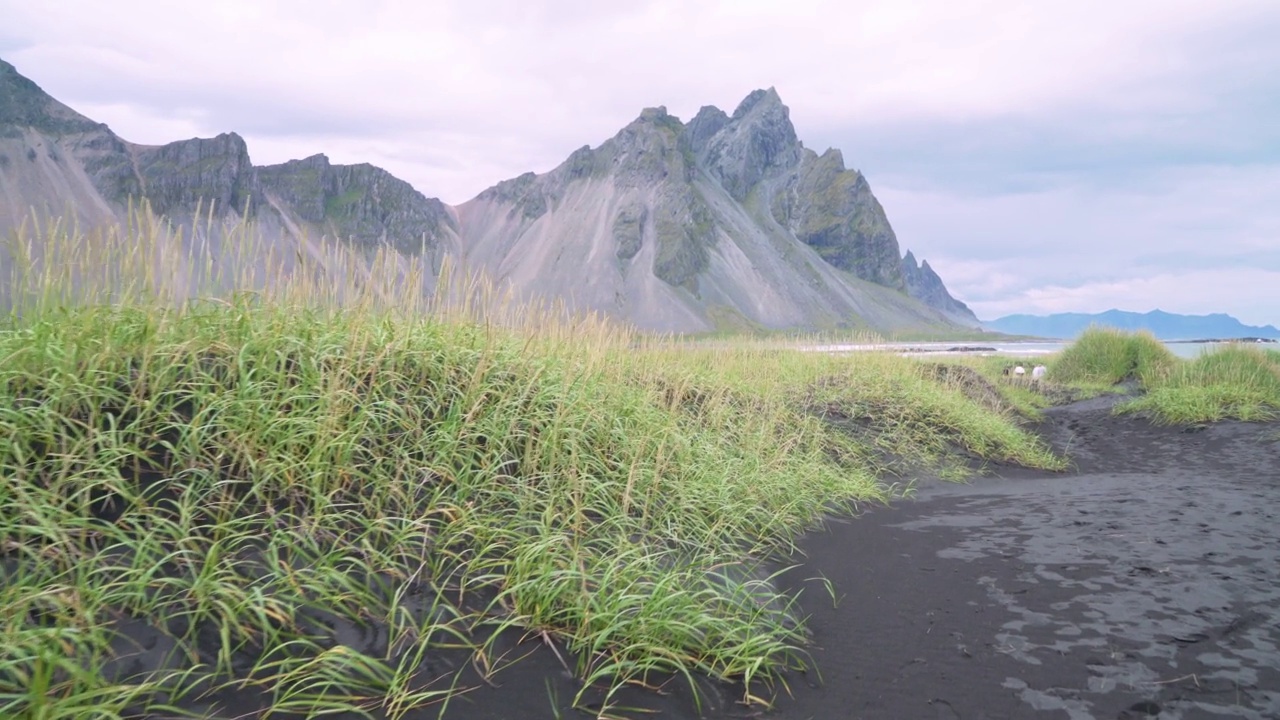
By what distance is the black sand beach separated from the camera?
2.71m

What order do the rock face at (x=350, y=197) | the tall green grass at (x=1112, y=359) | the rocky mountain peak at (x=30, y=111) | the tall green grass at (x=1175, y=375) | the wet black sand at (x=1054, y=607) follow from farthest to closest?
the rock face at (x=350, y=197), the rocky mountain peak at (x=30, y=111), the tall green grass at (x=1112, y=359), the tall green grass at (x=1175, y=375), the wet black sand at (x=1054, y=607)

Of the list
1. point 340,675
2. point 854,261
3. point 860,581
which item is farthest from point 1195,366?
point 854,261

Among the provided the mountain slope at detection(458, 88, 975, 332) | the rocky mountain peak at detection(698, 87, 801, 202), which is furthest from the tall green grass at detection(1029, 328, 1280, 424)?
the rocky mountain peak at detection(698, 87, 801, 202)

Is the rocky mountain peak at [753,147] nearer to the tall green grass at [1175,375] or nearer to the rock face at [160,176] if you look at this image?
the rock face at [160,176]

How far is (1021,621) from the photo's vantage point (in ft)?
11.6

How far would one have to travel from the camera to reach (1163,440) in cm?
1004

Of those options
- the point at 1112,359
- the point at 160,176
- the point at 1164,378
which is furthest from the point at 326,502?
the point at 160,176

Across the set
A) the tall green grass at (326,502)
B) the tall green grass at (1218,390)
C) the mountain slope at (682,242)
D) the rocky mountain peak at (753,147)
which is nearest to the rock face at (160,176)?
the mountain slope at (682,242)

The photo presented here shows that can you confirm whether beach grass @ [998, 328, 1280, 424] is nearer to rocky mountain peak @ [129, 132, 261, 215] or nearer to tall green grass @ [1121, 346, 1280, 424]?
tall green grass @ [1121, 346, 1280, 424]

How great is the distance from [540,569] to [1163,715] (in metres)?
2.42

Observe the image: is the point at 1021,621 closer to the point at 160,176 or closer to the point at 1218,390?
the point at 1218,390

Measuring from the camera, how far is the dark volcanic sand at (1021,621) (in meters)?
2.67

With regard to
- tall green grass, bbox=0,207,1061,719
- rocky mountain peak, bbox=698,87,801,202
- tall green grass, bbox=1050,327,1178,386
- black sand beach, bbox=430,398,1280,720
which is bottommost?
black sand beach, bbox=430,398,1280,720

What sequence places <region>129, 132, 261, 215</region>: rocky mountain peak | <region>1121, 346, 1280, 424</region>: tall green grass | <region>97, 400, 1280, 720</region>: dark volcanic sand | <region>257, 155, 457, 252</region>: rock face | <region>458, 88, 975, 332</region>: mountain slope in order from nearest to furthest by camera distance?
<region>97, 400, 1280, 720</region>: dark volcanic sand → <region>1121, 346, 1280, 424</region>: tall green grass → <region>129, 132, 261, 215</region>: rocky mountain peak → <region>257, 155, 457, 252</region>: rock face → <region>458, 88, 975, 332</region>: mountain slope
